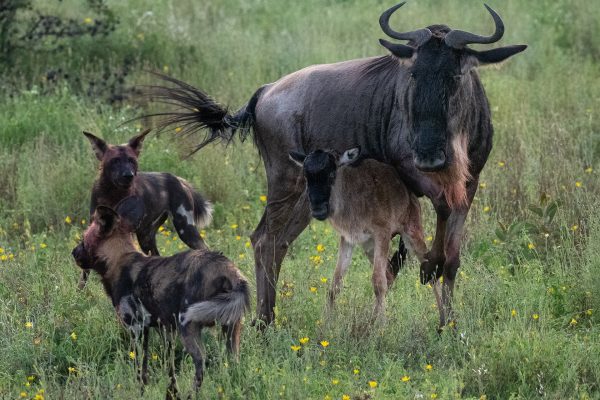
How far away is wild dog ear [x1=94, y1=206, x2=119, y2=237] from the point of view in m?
7.06

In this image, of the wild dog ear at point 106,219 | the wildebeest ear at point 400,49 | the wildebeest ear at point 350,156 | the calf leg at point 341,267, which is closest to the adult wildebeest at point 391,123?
the wildebeest ear at point 400,49

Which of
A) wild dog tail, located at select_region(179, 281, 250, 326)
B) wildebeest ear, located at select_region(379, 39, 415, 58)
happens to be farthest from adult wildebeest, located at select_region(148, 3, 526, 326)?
wild dog tail, located at select_region(179, 281, 250, 326)

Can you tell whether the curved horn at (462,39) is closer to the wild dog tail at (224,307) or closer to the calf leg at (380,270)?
the calf leg at (380,270)

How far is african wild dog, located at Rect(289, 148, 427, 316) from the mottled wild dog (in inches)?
54.5

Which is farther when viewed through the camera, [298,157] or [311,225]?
[311,225]

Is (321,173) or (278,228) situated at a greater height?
(321,173)

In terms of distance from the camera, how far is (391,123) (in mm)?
7992

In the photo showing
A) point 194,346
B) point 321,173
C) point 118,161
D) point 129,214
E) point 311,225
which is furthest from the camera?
point 311,225

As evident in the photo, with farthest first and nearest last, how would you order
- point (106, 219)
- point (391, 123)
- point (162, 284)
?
point (391, 123) < point (106, 219) < point (162, 284)

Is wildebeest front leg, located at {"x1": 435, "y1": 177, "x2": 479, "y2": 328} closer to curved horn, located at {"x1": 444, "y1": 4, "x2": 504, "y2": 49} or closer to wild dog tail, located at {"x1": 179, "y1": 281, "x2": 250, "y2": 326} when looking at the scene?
curved horn, located at {"x1": 444, "y1": 4, "x2": 504, "y2": 49}

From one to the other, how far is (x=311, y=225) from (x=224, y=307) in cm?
400

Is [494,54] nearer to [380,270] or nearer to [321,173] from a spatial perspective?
[321,173]

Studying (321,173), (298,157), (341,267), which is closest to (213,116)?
(298,157)

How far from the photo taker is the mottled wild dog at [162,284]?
645 cm
